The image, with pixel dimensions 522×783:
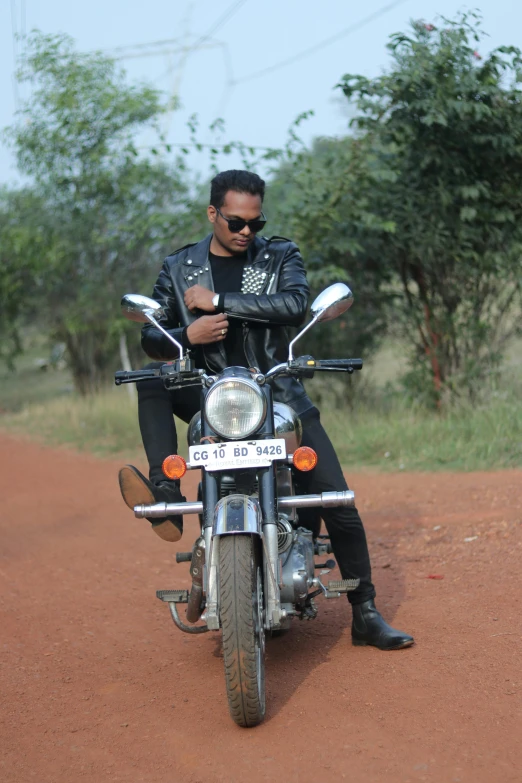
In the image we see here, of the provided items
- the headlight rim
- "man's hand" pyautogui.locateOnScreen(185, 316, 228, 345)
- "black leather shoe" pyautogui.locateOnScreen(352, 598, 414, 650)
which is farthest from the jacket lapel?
"black leather shoe" pyautogui.locateOnScreen(352, 598, 414, 650)

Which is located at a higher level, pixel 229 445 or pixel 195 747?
pixel 229 445

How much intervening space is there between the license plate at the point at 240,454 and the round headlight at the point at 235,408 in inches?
1.5

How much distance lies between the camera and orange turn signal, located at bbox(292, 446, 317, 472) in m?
3.74

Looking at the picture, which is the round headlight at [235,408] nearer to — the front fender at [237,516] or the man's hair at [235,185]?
the front fender at [237,516]

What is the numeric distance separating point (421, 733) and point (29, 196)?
1413 centimetres

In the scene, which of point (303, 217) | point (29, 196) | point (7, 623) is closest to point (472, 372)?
point (303, 217)

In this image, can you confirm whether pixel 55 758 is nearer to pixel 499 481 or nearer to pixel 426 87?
pixel 499 481

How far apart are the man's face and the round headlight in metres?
0.85

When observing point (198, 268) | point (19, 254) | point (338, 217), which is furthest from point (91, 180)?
point (198, 268)

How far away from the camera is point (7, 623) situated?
17.2 feet

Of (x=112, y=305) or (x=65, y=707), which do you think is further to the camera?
(x=112, y=305)

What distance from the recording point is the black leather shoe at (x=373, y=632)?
428 centimetres

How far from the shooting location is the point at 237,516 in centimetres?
354

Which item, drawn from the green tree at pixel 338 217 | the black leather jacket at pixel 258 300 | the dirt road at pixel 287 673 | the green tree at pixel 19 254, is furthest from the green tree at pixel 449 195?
the green tree at pixel 19 254
